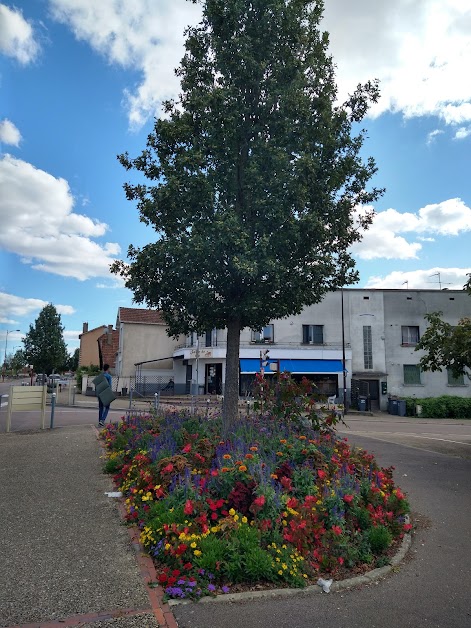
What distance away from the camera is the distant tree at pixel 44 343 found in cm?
4762

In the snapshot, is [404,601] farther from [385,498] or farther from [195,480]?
[195,480]

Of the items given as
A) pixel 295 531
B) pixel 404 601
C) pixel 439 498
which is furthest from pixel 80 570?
pixel 439 498

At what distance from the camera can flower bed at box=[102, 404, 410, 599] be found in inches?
156

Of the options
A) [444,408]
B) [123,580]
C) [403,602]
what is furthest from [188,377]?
[403,602]

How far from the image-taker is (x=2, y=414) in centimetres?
1952

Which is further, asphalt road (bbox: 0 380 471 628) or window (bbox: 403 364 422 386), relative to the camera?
window (bbox: 403 364 422 386)

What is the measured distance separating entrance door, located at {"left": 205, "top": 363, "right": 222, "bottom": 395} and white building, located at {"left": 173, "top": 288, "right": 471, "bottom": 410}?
0.18 metres

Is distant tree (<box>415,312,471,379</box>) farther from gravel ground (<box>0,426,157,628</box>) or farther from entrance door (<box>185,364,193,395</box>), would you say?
entrance door (<box>185,364,193,395</box>)

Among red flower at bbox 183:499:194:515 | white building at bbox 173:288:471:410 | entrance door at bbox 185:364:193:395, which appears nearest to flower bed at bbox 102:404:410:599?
red flower at bbox 183:499:194:515

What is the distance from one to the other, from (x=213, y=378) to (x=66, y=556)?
33.0 meters

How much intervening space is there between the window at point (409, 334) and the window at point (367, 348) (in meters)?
2.60

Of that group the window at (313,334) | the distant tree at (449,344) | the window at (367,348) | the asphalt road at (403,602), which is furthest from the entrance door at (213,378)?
the asphalt road at (403,602)

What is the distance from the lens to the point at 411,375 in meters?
35.0

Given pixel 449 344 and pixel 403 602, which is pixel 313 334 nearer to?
pixel 449 344
